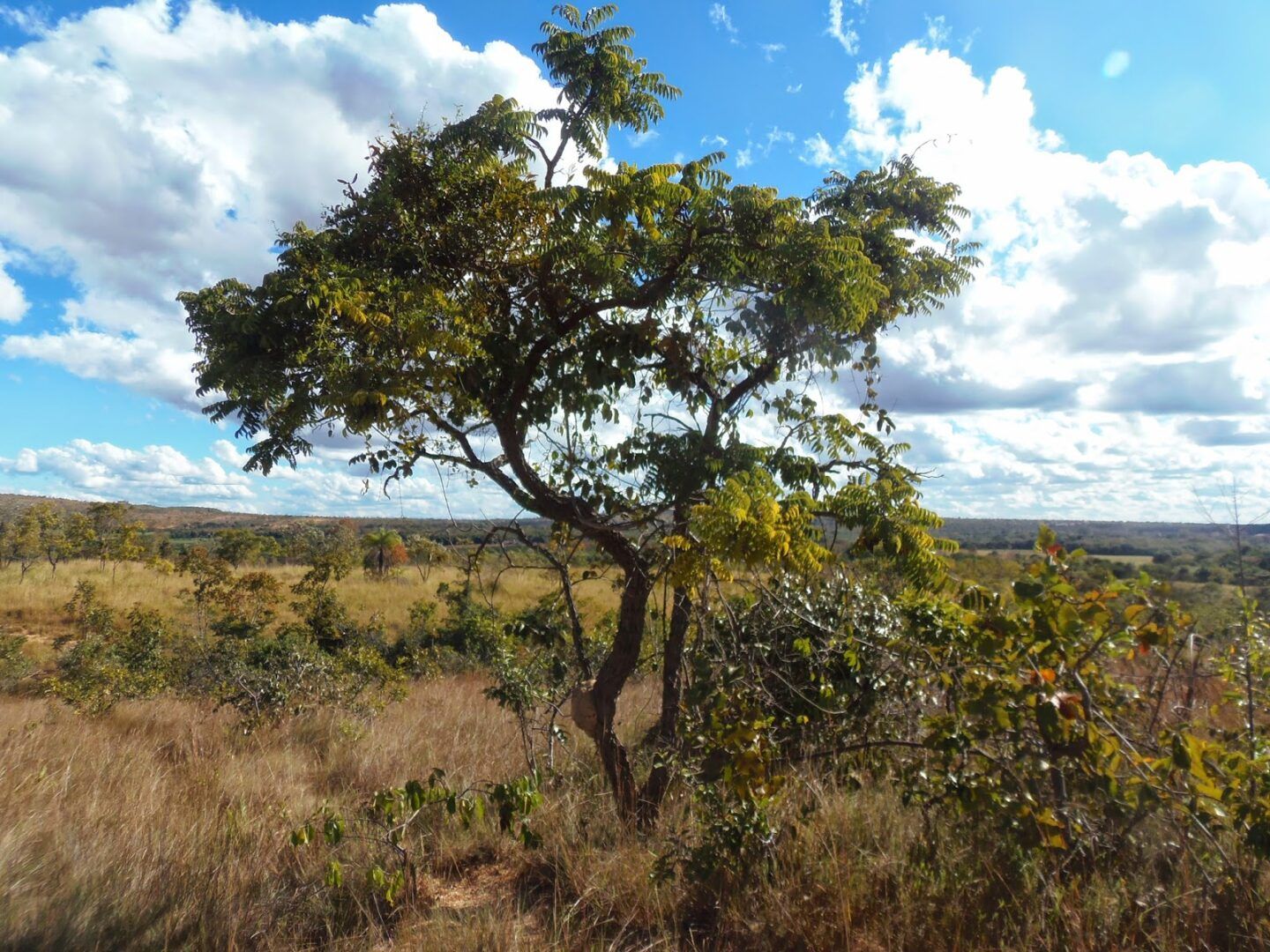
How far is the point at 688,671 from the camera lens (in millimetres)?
3711

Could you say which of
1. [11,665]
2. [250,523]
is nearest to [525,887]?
[11,665]

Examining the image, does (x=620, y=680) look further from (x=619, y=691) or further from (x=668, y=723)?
(x=668, y=723)

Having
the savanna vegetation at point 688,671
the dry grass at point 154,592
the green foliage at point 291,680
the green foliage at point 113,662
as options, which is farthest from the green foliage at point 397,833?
the dry grass at point 154,592

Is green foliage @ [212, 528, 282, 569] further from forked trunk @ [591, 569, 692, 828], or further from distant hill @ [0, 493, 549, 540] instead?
forked trunk @ [591, 569, 692, 828]

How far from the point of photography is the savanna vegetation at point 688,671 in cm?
284

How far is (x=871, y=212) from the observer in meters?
4.69

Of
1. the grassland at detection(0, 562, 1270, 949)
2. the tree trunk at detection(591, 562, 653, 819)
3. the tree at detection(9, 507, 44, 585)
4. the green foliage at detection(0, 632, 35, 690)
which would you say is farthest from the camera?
the tree at detection(9, 507, 44, 585)

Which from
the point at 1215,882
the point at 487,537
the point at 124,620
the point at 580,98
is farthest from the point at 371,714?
the point at 124,620

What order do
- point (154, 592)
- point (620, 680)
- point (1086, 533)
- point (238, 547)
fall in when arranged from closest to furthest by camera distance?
1. point (620, 680)
2. point (1086, 533)
3. point (238, 547)
4. point (154, 592)

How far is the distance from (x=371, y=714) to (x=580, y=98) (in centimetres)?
691

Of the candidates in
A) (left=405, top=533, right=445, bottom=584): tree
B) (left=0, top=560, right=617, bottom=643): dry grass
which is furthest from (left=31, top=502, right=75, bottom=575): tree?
(left=405, top=533, right=445, bottom=584): tree

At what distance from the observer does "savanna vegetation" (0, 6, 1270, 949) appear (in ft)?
9.32

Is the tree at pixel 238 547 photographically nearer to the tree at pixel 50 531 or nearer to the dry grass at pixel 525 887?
the tree at pixel 50 531

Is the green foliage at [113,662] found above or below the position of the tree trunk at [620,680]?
below
